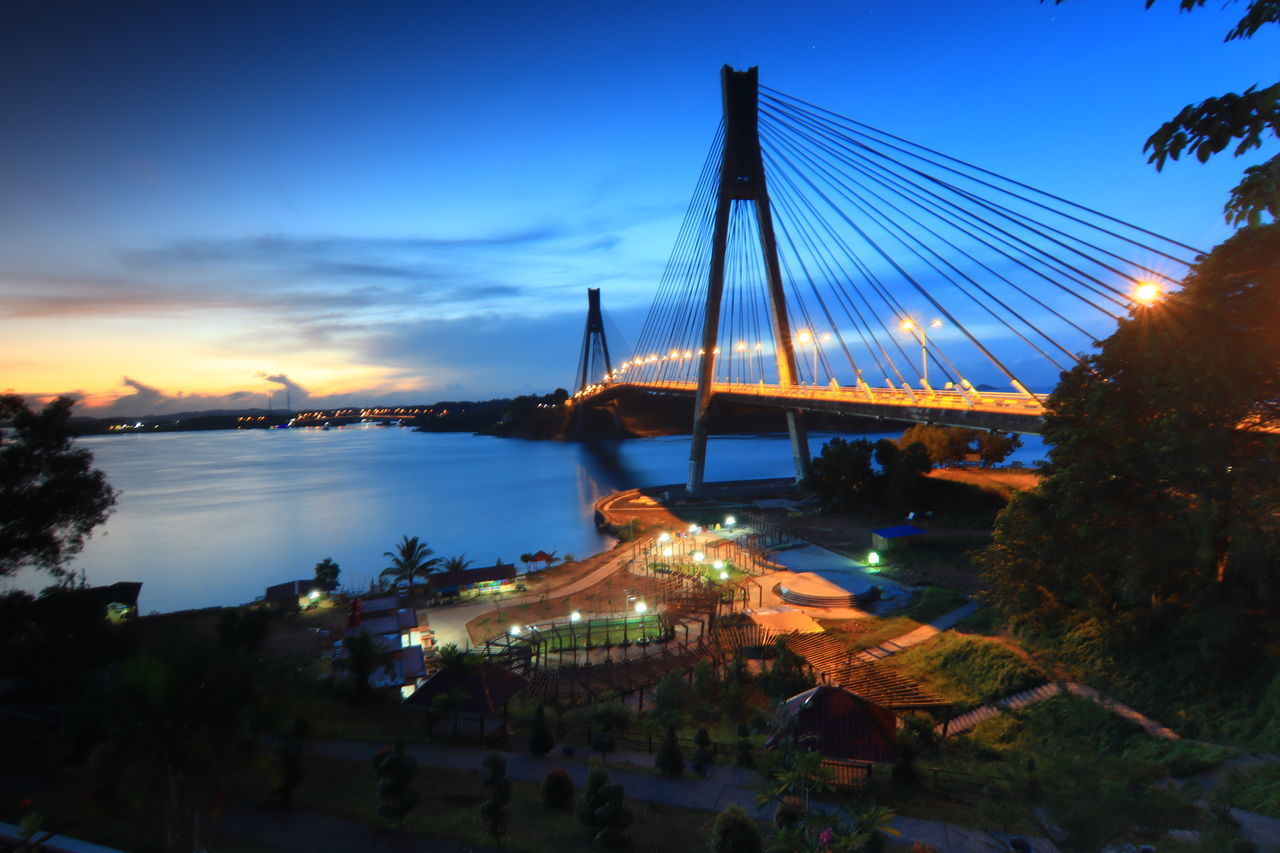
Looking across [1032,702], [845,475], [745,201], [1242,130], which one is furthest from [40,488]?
[745,201]

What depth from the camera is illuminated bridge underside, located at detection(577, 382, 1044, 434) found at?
20.7m

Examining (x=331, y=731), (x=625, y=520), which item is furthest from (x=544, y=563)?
(x=331, y=731)

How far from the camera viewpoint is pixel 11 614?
1323 cm

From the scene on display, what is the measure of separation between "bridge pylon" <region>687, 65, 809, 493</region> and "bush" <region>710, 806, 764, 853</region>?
33.9 m

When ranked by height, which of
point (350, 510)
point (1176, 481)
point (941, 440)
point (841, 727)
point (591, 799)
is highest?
point (1176, 481)

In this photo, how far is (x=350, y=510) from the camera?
63125mm

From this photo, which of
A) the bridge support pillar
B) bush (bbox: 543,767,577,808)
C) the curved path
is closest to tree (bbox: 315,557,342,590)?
the curved path

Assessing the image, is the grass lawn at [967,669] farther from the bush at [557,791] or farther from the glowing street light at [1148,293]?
the bush at [557,791]

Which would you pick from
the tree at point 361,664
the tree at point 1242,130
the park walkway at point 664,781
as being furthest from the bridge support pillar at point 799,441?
the tree at point 1242,130

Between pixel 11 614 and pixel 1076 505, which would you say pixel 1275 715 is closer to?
pixel 1076 505

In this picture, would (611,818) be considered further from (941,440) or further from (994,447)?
(994,447)

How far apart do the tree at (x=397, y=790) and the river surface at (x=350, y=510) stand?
30576mm

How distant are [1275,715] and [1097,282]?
12.0 metres

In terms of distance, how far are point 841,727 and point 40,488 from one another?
19076 millimetres
